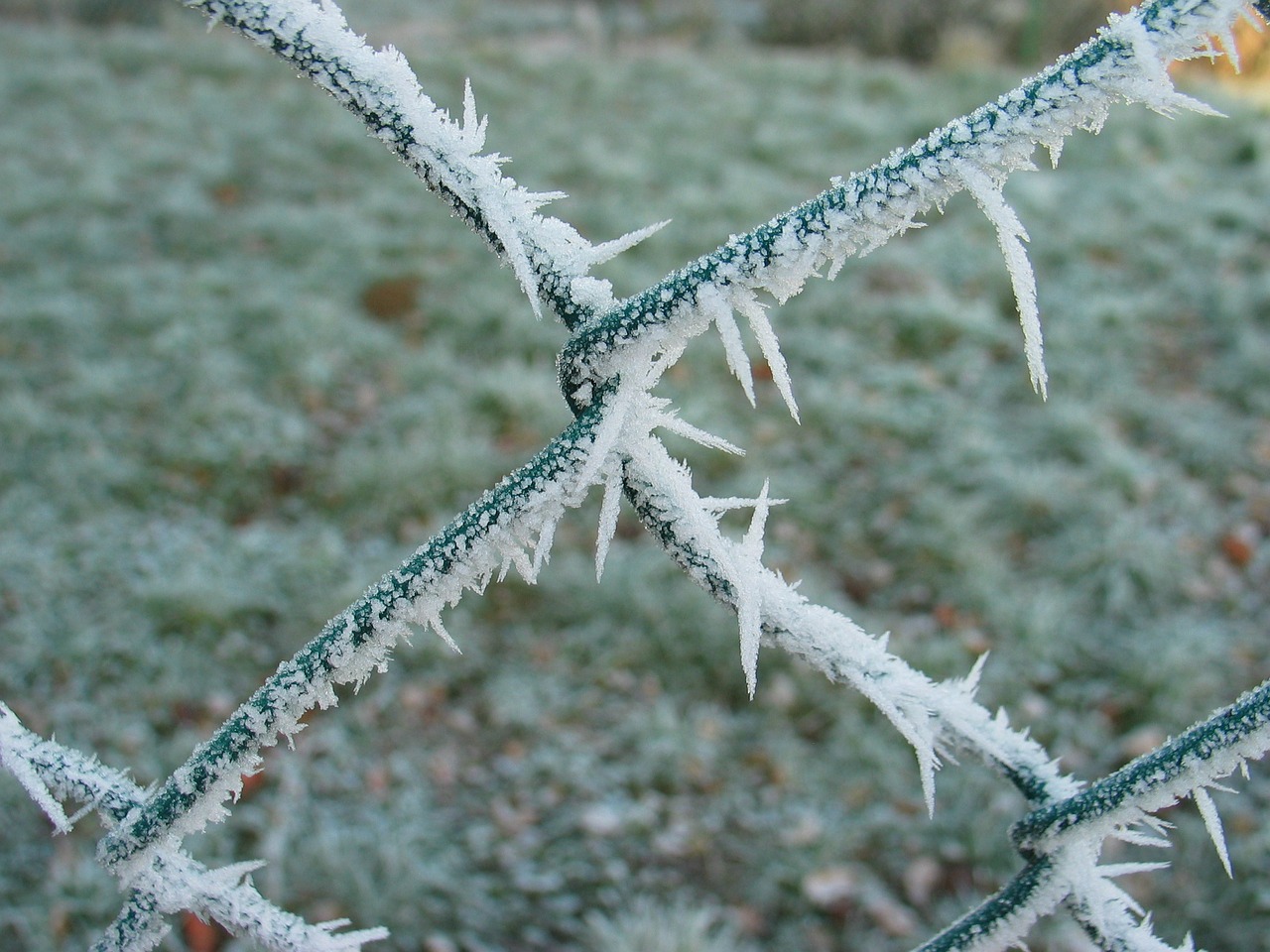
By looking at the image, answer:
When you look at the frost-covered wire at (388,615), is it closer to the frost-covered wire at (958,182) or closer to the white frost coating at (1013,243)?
the frost-covered wire at (958,182)

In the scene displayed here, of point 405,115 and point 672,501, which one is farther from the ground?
point 405,115

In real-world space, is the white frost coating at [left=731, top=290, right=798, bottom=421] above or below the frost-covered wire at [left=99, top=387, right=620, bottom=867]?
above

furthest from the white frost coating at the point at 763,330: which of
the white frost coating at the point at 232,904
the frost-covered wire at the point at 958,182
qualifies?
the white frost coating at the point at 232,904

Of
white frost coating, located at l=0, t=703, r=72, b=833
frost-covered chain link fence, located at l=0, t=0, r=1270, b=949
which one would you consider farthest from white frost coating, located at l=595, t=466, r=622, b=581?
white frost coating, located at l=0, t=703, r=72, b=833

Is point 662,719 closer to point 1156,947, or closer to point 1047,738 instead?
point 1047,738

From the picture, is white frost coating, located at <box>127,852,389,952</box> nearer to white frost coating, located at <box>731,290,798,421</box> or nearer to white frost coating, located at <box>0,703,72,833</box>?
white frost coating, located at <box>0,703,72,833</box>

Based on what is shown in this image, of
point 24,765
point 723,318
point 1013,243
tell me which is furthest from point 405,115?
point 24,765

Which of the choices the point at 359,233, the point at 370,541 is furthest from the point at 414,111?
the point at 359,233

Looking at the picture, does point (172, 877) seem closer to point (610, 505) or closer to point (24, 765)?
point (24, 765)
